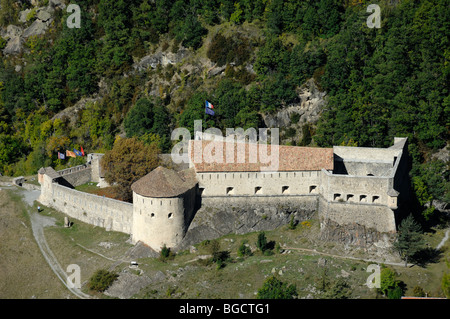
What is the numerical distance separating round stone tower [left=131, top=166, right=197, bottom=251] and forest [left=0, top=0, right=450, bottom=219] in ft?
42.2

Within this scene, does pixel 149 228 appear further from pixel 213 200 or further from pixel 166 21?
pixel 166 21

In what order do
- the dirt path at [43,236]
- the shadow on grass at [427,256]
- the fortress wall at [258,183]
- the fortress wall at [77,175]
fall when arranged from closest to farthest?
1. the dirt path at [43,236]
2. the shadow on grass at [427,256]
3. the fortress wall at [258,183]
4. the fortress wall at [77,175]

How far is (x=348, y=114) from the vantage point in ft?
249

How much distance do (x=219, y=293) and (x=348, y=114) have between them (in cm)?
3298

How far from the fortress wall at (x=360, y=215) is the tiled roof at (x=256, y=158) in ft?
14.2

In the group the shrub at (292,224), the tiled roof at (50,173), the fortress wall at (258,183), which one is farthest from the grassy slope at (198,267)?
the tiled roof at (50,173)

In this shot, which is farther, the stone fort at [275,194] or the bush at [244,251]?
the stone fort at [275,194]

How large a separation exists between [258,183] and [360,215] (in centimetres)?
1096

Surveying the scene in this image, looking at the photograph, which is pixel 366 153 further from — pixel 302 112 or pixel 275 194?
pixel 302 112

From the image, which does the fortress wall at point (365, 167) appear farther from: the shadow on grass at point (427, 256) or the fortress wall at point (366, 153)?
the shadow on grass at point (427, 256)

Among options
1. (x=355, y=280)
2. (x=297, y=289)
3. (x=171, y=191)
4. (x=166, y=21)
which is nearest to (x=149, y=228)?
(x=171, y=191)

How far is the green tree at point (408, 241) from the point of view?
56.1 meters

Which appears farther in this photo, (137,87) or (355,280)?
(137,87)

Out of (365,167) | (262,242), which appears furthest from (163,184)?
(365,167)
